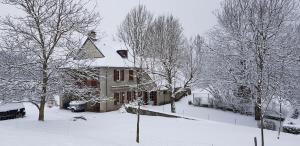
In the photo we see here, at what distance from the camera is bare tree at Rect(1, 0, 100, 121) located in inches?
774

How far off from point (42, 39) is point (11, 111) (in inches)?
390

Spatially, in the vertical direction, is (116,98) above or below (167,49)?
below

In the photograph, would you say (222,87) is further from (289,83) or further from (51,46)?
(51,46)

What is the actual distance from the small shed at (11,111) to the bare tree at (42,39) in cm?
689

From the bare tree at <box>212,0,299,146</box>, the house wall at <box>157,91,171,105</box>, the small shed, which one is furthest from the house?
the bare tree at <box>212,0,299,146</box>

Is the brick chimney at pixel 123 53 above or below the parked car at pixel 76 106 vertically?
above

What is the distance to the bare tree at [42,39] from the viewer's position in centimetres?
1967

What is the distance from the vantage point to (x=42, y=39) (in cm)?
2011

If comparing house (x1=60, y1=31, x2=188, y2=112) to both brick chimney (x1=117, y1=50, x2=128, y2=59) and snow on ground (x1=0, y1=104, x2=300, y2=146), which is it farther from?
snow on ground (x1=0, y1=104, x2=300, y2=146)

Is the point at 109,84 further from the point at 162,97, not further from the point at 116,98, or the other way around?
the point at 162,97

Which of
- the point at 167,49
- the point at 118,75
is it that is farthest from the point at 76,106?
the point at 167,49

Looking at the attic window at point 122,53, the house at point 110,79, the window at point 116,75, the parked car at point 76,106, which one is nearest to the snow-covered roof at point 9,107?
the house at point 110,79

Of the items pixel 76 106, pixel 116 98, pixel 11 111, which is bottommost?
pixel 76 106

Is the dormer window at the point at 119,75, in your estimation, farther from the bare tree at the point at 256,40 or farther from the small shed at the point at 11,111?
the bare tree at the point at 256,40
